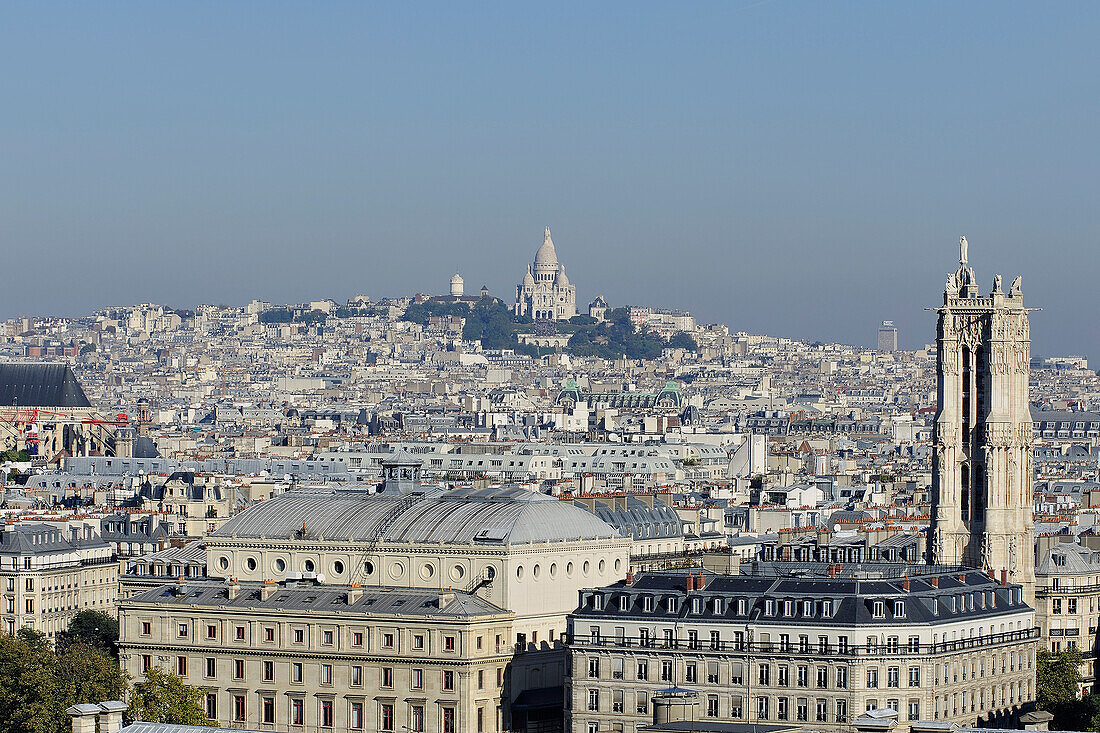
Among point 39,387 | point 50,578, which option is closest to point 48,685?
point 50,578

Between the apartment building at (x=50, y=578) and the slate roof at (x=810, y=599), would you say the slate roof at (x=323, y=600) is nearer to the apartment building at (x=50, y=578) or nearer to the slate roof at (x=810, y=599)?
the slate roof at (x=810, y=599)

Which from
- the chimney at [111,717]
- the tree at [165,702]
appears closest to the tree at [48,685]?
the tree at [165,702]

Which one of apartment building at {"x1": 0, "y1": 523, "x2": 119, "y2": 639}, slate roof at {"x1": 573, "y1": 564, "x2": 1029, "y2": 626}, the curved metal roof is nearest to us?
slate roof at {"x1": 573, "y1": 564, "x2": 1029, "y2": 626}

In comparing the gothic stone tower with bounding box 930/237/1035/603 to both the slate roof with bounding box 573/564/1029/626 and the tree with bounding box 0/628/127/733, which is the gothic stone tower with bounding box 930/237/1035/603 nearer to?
the slate roof with bounding box 573/564/1029/626

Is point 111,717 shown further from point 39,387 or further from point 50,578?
point 39,387

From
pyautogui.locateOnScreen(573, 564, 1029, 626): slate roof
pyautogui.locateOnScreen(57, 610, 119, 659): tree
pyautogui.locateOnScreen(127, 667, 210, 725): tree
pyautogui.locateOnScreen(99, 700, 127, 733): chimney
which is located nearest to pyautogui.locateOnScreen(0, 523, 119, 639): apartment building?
pyautogui.locateOnScreen(57, 610, 119, 659): tree
